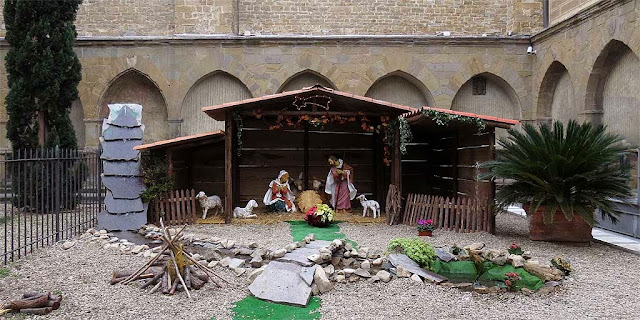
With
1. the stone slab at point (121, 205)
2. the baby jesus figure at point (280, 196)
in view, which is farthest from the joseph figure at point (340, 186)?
the stone slab at point (121, 205)

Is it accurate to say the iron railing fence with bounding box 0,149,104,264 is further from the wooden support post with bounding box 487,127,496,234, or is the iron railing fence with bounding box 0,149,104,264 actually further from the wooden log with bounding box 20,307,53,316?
the wooden support post with bounding box 487,127,496,234

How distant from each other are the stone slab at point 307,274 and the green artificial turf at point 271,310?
31 cm

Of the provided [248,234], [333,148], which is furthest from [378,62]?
[248,234]

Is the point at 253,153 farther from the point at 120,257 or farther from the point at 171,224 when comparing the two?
the point at 120,257

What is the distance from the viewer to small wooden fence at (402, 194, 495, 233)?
35.3 ft

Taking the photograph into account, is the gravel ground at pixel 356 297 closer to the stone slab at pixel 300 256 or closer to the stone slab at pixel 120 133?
the stone slab at pixel 300 256

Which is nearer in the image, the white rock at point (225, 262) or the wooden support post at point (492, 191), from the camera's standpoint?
the white rock at point (225, 262)

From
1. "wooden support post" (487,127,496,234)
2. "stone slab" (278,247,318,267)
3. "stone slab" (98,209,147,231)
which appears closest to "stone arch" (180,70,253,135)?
"stone slab" (98,209,147,231)

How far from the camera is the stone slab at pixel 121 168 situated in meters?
11.2

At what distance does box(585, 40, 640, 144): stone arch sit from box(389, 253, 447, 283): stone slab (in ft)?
27.5

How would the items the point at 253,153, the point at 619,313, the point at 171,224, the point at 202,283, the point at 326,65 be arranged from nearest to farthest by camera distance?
the point at 619,313
the point at 202,283
the point at 171,224
the point at 253,153
the point at 326,65

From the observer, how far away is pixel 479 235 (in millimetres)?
10453

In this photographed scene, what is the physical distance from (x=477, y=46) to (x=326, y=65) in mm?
5009

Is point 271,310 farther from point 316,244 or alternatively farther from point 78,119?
point 78,119
